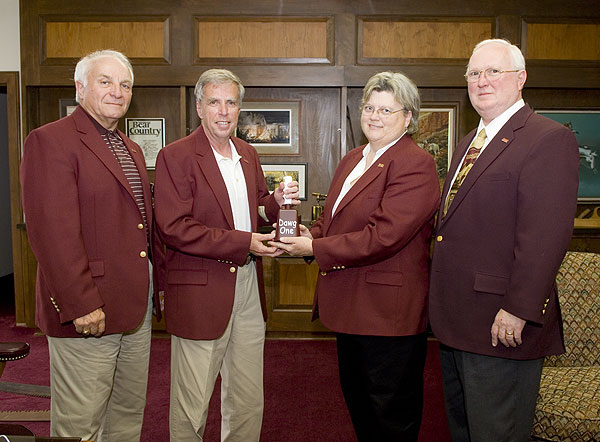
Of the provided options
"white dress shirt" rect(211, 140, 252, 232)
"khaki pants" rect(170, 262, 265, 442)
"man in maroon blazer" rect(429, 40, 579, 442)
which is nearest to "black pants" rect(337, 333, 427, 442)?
"man in maroon blazer" rect(429, 40, 579, 442)

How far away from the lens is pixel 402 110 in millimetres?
1891

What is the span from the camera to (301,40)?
4.22m

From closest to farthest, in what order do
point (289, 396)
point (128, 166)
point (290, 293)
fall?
point (128, 166) → point (289, 396) → point (290, 293)

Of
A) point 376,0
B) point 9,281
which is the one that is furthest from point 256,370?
point 9,281

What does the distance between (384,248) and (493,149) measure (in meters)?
0.48

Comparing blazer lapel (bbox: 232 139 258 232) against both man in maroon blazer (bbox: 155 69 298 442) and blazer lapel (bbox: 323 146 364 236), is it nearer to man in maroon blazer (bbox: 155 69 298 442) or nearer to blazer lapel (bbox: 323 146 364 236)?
man in maroon blazer (bbox: 155 69 298 442)

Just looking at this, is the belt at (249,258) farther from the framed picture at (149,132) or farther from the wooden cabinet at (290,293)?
the framed picture at (149,132)

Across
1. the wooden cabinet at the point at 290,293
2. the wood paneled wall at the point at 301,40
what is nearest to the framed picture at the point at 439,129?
the wood paneled wall at the point at 301,40

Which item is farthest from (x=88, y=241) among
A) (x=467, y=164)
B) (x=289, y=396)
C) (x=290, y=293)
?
(x=290, y=293)

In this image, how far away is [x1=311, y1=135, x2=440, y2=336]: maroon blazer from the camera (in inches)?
70.8

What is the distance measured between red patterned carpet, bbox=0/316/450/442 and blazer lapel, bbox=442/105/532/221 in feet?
4.83

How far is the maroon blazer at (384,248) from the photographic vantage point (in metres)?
1.80

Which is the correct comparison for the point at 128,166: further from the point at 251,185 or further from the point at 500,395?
the point at 500,395

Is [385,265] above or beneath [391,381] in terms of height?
above
